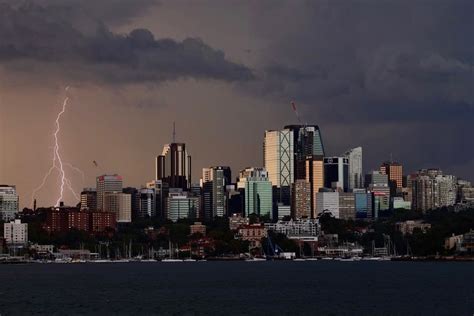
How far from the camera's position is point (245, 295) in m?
102

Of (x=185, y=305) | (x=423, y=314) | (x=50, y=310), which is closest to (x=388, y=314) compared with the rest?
(x=423, y=314)

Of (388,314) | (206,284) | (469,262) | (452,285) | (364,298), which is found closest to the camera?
(388,314)

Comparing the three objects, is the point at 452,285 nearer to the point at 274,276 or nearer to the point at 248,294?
the point at 248,294

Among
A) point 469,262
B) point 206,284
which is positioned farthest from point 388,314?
point 469,262

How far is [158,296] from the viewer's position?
327 feet

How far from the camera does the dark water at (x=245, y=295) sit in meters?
84.9

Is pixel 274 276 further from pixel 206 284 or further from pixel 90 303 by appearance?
pixel 90 303

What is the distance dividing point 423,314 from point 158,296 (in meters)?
24.9

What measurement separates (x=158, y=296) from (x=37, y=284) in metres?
27.8

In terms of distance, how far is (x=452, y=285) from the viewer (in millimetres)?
114688

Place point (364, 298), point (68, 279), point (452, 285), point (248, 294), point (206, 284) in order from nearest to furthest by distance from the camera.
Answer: point (364, 298), point (248, 294), point (452, 285), point (206, 284), point (68, 279)

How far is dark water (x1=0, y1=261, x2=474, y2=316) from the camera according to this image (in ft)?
278

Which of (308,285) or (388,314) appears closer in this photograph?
(388,314)

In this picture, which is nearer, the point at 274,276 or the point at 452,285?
the point at 452,285
